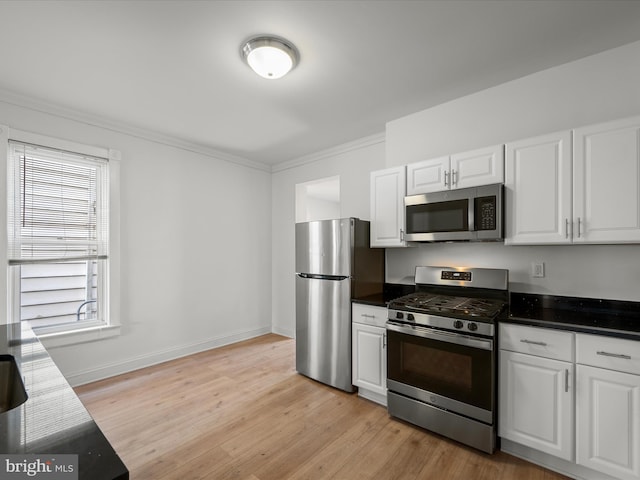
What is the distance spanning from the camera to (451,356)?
7.18 ft

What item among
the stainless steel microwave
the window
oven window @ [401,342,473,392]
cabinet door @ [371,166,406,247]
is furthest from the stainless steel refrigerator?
the window

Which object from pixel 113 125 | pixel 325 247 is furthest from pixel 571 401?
pixel 113 125

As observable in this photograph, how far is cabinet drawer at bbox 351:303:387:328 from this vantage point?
268 centimetres

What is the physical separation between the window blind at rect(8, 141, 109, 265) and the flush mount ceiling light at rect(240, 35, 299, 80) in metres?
2.19

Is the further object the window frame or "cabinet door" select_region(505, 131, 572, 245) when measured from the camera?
the window frame

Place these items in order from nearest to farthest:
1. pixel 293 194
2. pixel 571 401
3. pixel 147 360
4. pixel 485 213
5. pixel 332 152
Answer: pixel 571 401 → pixel 485 213 → pixel 147 360 → pixel 332 152 → pixel 293 194

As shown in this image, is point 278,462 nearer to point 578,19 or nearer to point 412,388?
point 412,388

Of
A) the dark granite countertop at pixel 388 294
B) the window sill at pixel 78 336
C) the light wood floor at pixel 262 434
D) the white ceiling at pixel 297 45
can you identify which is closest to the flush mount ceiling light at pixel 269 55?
the white ceiling at pixel 297 45

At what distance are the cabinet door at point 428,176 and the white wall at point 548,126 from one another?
344 mm

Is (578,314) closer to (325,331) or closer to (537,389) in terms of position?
(537,389)

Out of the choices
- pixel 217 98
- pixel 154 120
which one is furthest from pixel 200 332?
pixel 217 98

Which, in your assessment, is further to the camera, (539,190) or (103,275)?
(103,275)

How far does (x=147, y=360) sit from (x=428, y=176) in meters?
3.60

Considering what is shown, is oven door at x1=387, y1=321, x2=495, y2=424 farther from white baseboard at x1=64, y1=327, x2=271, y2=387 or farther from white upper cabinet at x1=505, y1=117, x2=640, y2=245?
white baseboard at x1=64, y1=327, x2=271, y2=387
